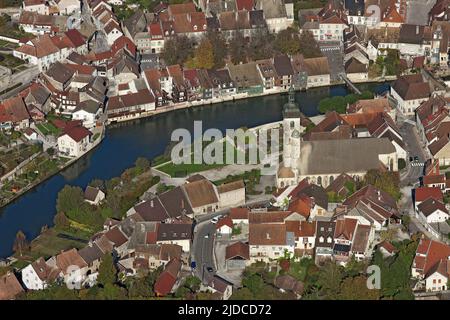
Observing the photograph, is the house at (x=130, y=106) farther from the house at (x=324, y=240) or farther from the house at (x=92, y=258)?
the house at (x=324, y=240)

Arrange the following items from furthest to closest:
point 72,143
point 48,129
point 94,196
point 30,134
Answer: point 48,129
point 30,134
point 72,143
point 94,196

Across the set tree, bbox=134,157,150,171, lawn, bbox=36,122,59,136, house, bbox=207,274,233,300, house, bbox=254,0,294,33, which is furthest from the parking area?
house, bbox=207,274,233,300

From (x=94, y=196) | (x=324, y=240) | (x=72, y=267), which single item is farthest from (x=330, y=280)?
(x=94, y=196)

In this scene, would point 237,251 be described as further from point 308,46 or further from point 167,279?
point 308,46

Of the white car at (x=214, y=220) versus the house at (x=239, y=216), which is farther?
the white car at (x=214, y=220)

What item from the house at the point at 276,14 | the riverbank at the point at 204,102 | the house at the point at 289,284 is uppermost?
the house at the point at 276,14

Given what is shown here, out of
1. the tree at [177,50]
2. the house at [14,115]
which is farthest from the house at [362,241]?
the tree at [177,50]

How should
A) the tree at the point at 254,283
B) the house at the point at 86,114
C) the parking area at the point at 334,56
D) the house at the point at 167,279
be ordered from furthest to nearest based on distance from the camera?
the parking area at the point at 334,56 → the house at the point at 86,114 → the house at the point at 167,279 → the tree at the point at 254,283
